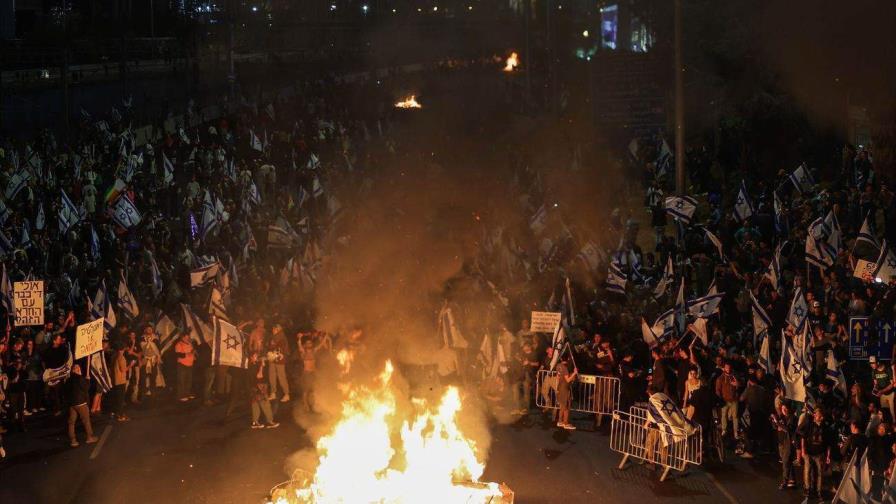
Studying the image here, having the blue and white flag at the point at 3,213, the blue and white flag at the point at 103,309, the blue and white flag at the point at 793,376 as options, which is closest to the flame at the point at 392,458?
the blue and white flag at the point at 793,376

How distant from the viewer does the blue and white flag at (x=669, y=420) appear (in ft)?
37.8

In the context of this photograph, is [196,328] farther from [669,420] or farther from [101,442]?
[669,420]

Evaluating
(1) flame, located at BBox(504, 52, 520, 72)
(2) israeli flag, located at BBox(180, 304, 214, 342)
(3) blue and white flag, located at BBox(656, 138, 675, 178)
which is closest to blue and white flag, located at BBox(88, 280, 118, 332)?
(2) israeli flag, located at BBox(180, 304, 214, 342)

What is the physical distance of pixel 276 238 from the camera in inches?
719

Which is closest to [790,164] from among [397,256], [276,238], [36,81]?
[397,256]

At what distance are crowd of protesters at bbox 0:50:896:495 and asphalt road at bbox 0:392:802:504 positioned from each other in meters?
0.39

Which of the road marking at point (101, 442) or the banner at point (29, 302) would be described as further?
the banner at point (29, 302)

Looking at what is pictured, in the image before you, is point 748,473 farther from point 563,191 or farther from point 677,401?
point 563,191

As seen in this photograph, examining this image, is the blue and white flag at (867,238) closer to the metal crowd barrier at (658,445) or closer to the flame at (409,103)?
the metal crowd barrier at (658,445)

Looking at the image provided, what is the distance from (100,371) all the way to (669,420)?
22.1ft

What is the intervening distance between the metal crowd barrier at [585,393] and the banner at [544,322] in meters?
0.55

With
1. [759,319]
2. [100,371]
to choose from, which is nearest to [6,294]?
[100,371]

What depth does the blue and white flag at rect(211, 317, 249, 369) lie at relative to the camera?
13.6m

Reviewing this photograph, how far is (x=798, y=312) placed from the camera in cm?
1237
